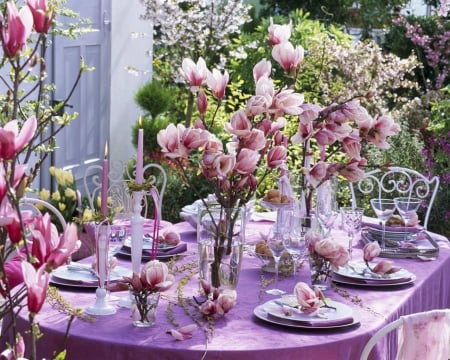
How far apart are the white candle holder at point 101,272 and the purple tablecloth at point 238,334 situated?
0.03m

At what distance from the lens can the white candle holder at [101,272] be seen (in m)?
2.74

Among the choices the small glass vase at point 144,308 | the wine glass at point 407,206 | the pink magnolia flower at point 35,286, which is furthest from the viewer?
the wine glass at point 407,206

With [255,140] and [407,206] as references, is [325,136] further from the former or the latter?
[407,206]

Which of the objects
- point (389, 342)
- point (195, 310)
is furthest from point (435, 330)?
point (195, 310)

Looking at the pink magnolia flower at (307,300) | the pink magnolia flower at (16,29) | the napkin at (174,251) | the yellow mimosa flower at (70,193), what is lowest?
the yellow mimosa flower at (70,193)

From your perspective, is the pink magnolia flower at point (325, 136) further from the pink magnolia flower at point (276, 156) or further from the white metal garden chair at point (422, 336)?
the white metal garden chair at point (422, 336)

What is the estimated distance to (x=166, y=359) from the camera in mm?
2516

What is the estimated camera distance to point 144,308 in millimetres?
2658

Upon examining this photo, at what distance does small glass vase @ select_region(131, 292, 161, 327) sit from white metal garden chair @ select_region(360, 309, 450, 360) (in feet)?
1.92

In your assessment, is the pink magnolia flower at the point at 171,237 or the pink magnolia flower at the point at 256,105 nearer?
the pink magnolia flower at the point at 256,105

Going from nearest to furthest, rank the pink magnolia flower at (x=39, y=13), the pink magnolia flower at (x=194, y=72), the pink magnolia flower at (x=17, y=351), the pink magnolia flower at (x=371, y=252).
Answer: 1. the pink magnolia flower at (x=17, y=351)
2. the pink magnolia flower at (x=39, y=13)
3. the pink magnolia flower at (x=194, y=72)
4. the pink magnolia flower at (x=371, y=252)

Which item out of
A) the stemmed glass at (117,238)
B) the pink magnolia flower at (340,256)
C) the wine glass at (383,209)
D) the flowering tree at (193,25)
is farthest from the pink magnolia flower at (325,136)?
the flowering tree at (193,25)

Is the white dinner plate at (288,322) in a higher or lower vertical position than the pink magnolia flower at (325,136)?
lower

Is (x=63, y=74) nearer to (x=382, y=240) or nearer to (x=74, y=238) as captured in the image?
(x=382, y=240)
